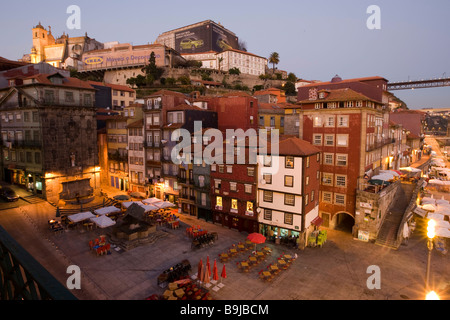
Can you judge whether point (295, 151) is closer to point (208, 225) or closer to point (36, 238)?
point (208, 225)

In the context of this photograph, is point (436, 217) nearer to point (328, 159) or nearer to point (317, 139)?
point (328, 159)

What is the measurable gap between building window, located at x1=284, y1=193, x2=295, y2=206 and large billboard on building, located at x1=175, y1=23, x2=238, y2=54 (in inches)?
4225

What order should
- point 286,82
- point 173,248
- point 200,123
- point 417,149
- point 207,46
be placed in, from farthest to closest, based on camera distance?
point 207,46 → point 286,82 → point 417,149 → point 200,123 → point 173,248

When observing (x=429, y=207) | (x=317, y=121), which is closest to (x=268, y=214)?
(x=317, y=121)

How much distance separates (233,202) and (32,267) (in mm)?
33364

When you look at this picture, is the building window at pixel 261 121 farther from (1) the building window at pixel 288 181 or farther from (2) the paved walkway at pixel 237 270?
(2) the paved walkway at pixel 237 270

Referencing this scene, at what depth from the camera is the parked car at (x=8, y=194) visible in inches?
1683

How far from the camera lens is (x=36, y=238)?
3180 cm

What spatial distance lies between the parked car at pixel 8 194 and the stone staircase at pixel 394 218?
172 feet

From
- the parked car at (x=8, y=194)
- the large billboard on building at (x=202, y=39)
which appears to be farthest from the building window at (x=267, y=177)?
the large billboard on building at (x=202, y=39)

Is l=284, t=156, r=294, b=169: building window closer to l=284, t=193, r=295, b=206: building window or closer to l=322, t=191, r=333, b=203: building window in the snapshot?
l=284, t=193, r=295, b=206: building window

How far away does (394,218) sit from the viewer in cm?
3916

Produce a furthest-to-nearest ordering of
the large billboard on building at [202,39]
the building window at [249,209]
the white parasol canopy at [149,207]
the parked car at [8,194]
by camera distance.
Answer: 1. the large billboard on building at [202,39]
2. the parked car at [8,194]
3. the white parasol canopy at [149,207]
4. the building window at [249,209]
